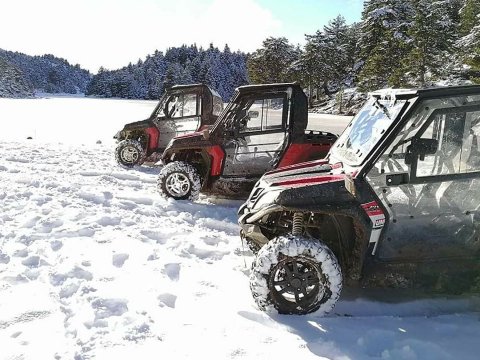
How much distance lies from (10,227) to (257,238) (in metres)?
3.46

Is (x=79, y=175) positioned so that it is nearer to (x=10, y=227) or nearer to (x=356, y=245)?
(x=10, y=227)

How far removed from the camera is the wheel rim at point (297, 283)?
11.4 ft

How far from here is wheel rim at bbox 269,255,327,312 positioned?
11.4 feet

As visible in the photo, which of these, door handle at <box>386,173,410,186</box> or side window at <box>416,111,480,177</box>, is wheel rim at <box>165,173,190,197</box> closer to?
door handle at <box>386,173,410,186</box>

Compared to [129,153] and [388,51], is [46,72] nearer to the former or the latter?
[388,51]

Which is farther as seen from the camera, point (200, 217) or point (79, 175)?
point (79, 175)

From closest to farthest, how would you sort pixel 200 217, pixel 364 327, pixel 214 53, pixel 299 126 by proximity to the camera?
pixel 364 327 → pixel 200 217 → pixel 299 126 → pixel 214 53

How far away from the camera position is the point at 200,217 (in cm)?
656

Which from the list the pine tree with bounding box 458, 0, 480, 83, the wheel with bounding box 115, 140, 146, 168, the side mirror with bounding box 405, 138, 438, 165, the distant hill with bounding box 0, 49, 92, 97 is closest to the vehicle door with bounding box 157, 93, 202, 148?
the wheel with bounding box 115, 140, 146, 168

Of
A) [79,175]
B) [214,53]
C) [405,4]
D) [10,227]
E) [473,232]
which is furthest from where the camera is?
[214,53]

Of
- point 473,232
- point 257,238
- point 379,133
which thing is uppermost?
point 379,133

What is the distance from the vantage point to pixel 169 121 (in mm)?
11047

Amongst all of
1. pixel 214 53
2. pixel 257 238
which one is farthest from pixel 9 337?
pixel 214 53

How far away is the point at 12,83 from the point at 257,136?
13298 centimetres
